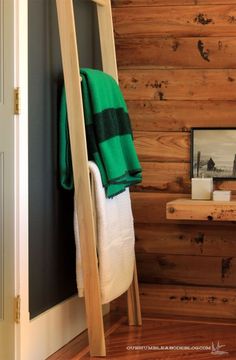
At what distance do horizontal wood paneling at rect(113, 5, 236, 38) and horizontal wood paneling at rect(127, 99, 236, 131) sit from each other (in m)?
0.38

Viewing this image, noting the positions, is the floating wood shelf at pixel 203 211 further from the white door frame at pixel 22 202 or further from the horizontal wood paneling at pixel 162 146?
the white door frame at pixel 22 202

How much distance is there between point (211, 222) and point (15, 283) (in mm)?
1440

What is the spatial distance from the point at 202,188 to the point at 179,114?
1.51 feet

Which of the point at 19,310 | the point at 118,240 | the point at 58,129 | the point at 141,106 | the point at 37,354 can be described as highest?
the point at 141,106

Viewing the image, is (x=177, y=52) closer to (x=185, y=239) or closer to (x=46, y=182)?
(x=185, y=239)

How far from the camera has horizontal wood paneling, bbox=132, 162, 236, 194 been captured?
4035 millimetres

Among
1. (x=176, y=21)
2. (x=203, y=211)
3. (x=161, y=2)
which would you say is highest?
(x=161, y=2)

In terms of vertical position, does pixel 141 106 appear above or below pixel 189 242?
above

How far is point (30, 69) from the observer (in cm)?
303

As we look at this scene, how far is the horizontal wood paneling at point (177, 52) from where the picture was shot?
13.0ft

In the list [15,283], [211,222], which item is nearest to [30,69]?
[15,283]

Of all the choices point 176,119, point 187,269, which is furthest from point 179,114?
point 187,269

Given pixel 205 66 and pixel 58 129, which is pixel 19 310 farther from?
pixel 205 66

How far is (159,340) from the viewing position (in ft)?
11.5
